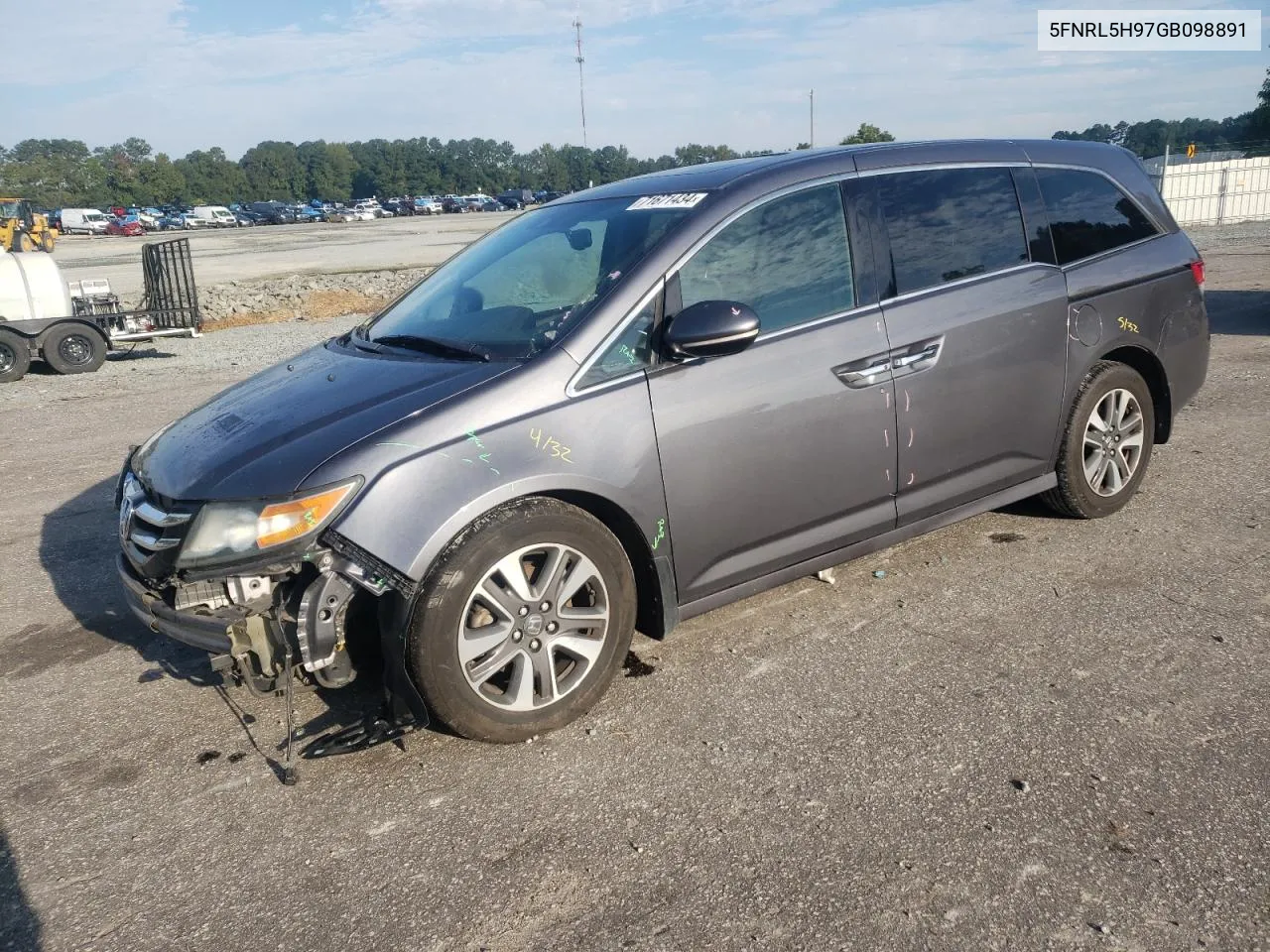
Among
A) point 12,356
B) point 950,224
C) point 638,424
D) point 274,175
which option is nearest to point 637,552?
point 638,424

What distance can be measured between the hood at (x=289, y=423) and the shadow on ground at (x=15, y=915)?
1.18 m

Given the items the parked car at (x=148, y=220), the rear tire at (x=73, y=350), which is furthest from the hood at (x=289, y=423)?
the parked car at (x=148, y=220)

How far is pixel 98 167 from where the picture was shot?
109312 mm

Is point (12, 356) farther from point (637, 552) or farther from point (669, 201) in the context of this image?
point (637, 552)

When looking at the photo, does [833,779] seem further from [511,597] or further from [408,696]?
[408,696]

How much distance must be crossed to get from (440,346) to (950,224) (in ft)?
7.41

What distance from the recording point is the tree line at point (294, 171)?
353 feet

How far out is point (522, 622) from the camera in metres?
3.24

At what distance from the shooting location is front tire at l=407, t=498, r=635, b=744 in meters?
3.07

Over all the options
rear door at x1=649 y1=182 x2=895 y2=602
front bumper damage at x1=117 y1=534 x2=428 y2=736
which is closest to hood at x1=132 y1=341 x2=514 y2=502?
front bumper damage at x1=117 y1=534 x2=428 y2=736

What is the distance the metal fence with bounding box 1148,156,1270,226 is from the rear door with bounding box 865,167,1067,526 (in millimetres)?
26762

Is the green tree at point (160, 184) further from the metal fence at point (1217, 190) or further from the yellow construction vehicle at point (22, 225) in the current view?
the metal fence at point (1217, 190)

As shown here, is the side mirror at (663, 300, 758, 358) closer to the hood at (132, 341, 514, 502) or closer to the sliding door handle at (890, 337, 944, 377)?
the hood at (132, 341, 514, 502)

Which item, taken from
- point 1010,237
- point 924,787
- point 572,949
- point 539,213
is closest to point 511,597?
point 572,949
